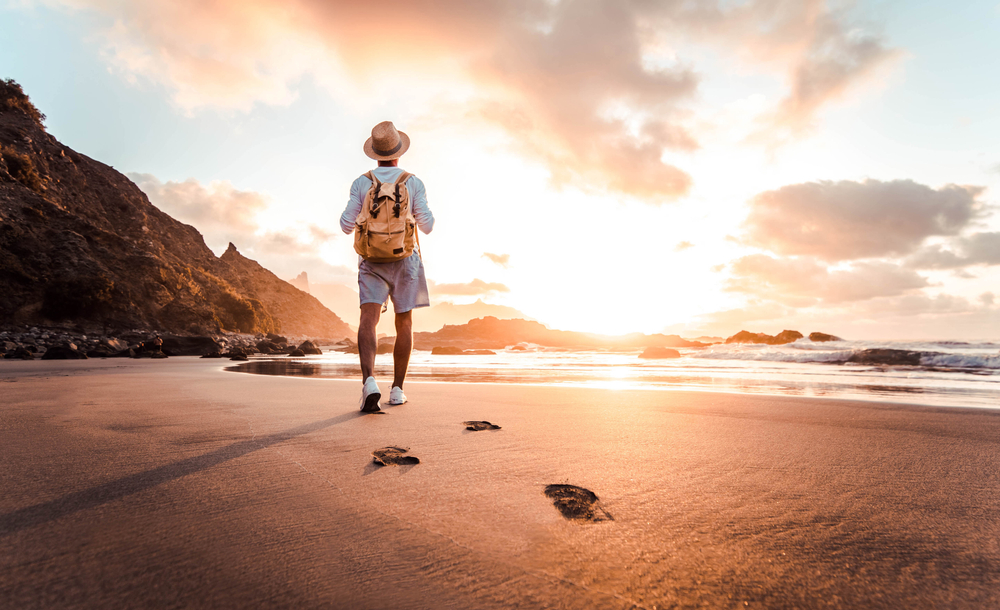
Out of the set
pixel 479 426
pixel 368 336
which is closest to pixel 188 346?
pixel 368 336

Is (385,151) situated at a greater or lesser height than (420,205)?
greater

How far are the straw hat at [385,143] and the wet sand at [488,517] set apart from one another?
2.23 m

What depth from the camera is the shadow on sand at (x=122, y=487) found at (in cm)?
95

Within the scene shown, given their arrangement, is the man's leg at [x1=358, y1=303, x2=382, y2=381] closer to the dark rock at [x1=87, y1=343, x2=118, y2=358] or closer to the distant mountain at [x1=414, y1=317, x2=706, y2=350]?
the dark rock at [x1=87, y1=343, x2=118, y2=358]

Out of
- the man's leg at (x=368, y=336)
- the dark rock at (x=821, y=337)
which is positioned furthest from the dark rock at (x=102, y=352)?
the dark rock at (x=821, y=337)

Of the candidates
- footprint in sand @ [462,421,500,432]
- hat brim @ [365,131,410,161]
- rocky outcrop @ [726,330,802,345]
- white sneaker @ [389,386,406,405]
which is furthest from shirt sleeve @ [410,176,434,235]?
rocky outcrop @ [726,330,802,345]

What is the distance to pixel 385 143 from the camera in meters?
3.41

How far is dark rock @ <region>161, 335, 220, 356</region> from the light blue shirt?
16.3 metres

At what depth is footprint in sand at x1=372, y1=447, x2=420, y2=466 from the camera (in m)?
1.55

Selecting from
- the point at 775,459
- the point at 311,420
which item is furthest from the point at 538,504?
the point at 311,420

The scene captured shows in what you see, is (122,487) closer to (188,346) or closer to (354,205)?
(354,205)

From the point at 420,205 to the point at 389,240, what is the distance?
43 cm

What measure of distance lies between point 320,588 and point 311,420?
184cm

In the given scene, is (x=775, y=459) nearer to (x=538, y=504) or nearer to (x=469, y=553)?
(x=538, y=504)
